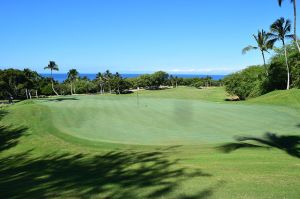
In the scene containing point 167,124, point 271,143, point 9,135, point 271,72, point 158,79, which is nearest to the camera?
point 271,143

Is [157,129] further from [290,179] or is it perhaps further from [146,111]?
[290,179]

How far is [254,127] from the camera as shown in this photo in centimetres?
2623

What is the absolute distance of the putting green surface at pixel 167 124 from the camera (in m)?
22.8

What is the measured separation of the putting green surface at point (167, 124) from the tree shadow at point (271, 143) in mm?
1271

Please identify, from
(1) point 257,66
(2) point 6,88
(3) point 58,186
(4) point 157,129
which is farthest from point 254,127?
(2) point 6,88

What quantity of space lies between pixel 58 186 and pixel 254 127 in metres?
18.9

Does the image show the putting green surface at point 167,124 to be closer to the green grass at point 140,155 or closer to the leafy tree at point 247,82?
the green grass at point 140,155

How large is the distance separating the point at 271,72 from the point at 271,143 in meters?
49.3

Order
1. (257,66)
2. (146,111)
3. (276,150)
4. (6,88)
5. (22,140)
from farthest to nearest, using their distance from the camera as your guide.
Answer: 1. (6,88)
2. (257,66)
3. (146,111)
4. (22,140)
5. (276,150)

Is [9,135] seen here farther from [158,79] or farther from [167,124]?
[158,79]

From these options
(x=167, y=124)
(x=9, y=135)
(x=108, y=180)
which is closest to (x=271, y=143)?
(x=167, y=124)

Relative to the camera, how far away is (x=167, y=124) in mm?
28031

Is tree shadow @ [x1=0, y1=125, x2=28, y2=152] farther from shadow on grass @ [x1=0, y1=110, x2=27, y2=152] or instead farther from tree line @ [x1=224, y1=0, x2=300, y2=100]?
tree line @ [x1=224, y1=0, x2=300, y2=100]

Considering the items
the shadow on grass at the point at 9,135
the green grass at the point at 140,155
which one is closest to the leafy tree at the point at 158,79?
the green grass at the point at 140,155
